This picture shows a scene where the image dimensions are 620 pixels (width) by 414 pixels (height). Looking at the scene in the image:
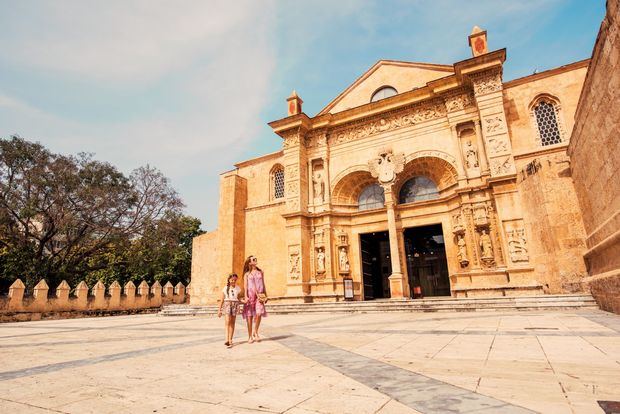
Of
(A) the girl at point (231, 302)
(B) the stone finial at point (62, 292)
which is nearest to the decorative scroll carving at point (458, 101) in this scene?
(A) the girl at point (231, 302)

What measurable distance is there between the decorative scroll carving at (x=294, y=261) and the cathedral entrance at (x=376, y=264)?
372 centimetres

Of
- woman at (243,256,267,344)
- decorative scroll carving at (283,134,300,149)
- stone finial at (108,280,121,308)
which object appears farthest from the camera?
stone finial at (108,280,121,308)

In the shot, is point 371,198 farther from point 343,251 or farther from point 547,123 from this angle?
point 547,123

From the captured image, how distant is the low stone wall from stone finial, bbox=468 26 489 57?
25371 millimetres

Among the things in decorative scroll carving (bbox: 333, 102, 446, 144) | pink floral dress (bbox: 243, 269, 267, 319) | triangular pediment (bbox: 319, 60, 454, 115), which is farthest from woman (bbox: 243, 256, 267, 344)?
triangular pediment (bbox: 319, 60, 454, 115)

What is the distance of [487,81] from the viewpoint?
15.8 meters

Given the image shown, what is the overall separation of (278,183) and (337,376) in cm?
1941

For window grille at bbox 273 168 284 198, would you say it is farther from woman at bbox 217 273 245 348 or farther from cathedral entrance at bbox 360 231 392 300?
woman at bbox 217 273 245 348

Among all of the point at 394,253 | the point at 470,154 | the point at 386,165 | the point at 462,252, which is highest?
the point at 386,165

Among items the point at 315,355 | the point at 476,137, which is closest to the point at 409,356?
the point at 315,355

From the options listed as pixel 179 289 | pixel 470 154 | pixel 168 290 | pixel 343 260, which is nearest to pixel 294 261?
pixel 343 260

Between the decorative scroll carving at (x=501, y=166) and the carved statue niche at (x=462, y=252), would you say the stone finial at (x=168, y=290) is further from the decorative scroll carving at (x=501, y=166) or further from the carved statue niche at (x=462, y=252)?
the decorative scroll carving at (x=501, y=166)

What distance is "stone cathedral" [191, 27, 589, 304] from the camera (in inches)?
530

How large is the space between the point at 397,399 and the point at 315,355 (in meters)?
2.22
